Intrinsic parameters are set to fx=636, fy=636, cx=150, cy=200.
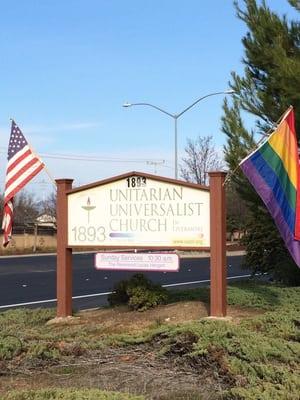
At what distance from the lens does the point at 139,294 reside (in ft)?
30.6

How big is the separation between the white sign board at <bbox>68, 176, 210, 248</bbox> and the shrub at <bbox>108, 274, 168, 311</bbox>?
70cm

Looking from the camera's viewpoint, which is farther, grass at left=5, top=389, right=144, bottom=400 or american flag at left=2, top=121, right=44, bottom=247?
american flag at left=2, top=121, right=44, bottom=247

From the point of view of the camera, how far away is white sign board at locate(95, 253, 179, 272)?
919 centimetres

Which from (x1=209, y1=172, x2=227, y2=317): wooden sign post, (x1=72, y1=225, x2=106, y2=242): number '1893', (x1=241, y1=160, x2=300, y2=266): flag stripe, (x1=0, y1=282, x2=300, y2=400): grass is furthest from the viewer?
(x1=72, y1=225, x2=106, y2=242): number '1893'

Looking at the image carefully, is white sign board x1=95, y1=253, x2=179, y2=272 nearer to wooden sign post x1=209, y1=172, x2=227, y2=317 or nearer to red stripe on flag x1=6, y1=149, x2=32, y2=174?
wooden sign post x1=209, y1=172, x2=227, y2=317

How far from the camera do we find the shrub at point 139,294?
924 centimetres

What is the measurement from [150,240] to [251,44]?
5.26 metres

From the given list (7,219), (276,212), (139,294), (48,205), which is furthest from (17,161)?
(48,205)

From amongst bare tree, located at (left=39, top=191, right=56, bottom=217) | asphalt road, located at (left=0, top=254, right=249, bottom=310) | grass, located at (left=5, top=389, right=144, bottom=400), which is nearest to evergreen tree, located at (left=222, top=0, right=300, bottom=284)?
asphalt road, located at (left=0, top=254, right=249, bottom=310)

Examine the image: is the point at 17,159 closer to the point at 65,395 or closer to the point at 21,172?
the point at 21,172

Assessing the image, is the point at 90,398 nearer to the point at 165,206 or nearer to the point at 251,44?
the point at 165,206

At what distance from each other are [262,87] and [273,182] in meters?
5.19

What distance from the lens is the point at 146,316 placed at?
8.74 m

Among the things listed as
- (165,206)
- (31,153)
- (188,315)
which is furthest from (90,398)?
(31,153)
